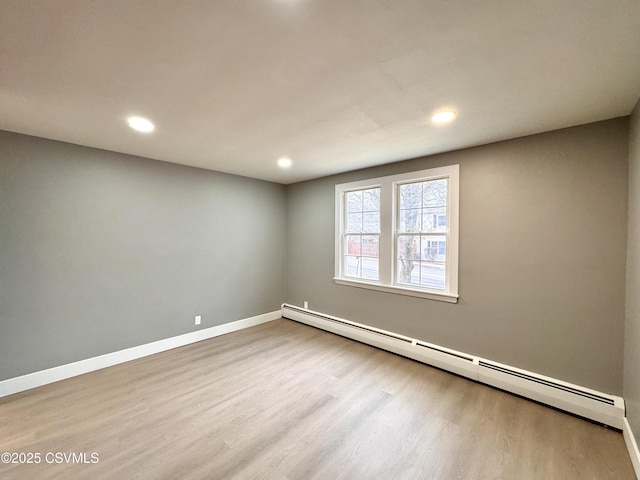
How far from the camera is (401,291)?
340 centimetres

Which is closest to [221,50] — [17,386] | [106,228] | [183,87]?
[183,87]

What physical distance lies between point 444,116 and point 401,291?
2.14 metres

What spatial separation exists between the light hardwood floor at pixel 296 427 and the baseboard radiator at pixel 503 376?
0.09 metres

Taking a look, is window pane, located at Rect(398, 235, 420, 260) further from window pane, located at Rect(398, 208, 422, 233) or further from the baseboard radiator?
the baseboard radiator


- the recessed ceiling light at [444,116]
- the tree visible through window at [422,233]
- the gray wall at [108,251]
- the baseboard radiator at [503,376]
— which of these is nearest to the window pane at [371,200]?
the tree visible through window at [422,233]

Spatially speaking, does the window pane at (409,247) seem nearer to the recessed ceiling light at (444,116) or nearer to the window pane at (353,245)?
the window pane at (353,245)

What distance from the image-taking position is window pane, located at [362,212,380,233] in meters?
3.81

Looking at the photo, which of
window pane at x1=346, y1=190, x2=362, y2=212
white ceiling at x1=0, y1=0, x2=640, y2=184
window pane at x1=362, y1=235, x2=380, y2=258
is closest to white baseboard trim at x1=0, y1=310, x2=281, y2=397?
window pane at x1=362, y1=235, x2=380, y2=258

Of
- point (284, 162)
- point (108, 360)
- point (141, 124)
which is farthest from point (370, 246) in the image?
point (108, 360)

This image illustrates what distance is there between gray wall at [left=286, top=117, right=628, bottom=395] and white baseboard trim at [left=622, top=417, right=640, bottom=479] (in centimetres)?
27

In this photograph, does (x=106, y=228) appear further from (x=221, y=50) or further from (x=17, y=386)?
(x=221, y=50)

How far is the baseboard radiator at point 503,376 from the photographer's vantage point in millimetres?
2092

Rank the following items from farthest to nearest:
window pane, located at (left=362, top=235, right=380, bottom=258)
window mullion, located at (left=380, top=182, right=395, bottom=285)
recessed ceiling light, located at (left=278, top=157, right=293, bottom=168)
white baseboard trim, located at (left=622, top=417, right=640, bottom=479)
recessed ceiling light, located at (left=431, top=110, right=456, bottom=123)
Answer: window pane, located at (left=362, top=235, right=380, bottom=258) < window mullion, located at (left=380, top=182, right=395, bottom=285) < recessed ceiling light, located at (left=278, top=157, right=293, bottom=168) < recessed ceiling light, located at (left=431, top=110, right=456, bottom=123) < white baseboard trim, located at (left=622, top=417, right=640, bottom=479)

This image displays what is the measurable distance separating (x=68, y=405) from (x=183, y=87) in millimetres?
2941
